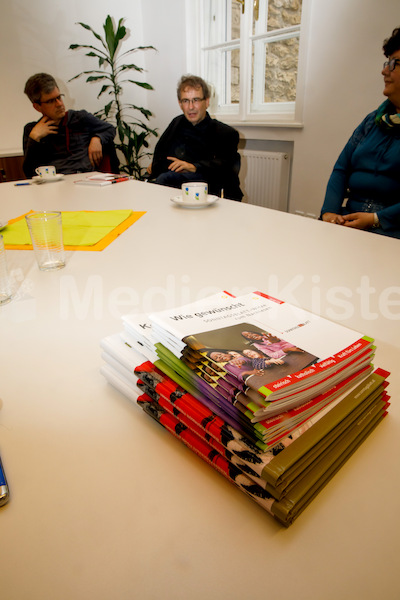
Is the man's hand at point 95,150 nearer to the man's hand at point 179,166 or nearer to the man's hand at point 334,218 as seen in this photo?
the man's hand at point 179,166

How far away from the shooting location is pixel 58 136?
266 centimetres

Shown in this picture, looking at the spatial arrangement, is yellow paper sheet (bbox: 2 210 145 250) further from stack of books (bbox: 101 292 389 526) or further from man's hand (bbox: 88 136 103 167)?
man's hand (bbox: 88 136 103 167)

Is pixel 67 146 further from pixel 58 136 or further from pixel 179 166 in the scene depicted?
pixel 179 166

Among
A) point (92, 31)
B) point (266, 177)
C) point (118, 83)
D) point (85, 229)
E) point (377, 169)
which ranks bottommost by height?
point (266, 177)

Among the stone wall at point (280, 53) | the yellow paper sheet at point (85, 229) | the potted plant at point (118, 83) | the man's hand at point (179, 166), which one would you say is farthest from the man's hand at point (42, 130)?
the stone wall at point (280, 53)

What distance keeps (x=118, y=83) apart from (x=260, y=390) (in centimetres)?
450

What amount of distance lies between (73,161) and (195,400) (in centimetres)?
261

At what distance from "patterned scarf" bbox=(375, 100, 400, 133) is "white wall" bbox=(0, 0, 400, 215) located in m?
0.90

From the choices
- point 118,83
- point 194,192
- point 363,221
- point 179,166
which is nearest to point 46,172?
point 179,166

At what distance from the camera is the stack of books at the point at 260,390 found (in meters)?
0.37

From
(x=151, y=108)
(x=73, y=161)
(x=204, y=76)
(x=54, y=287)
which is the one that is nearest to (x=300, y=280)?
(x=54, y=287)

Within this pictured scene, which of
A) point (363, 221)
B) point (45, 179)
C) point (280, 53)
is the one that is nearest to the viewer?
point (363, 221)

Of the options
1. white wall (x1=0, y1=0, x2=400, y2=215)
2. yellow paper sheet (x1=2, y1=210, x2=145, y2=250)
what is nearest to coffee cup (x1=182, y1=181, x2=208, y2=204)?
yellow paper sheet (x1=2, y1=210, x2=145, y2=250)

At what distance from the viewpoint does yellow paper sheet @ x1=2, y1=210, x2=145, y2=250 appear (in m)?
1.14
